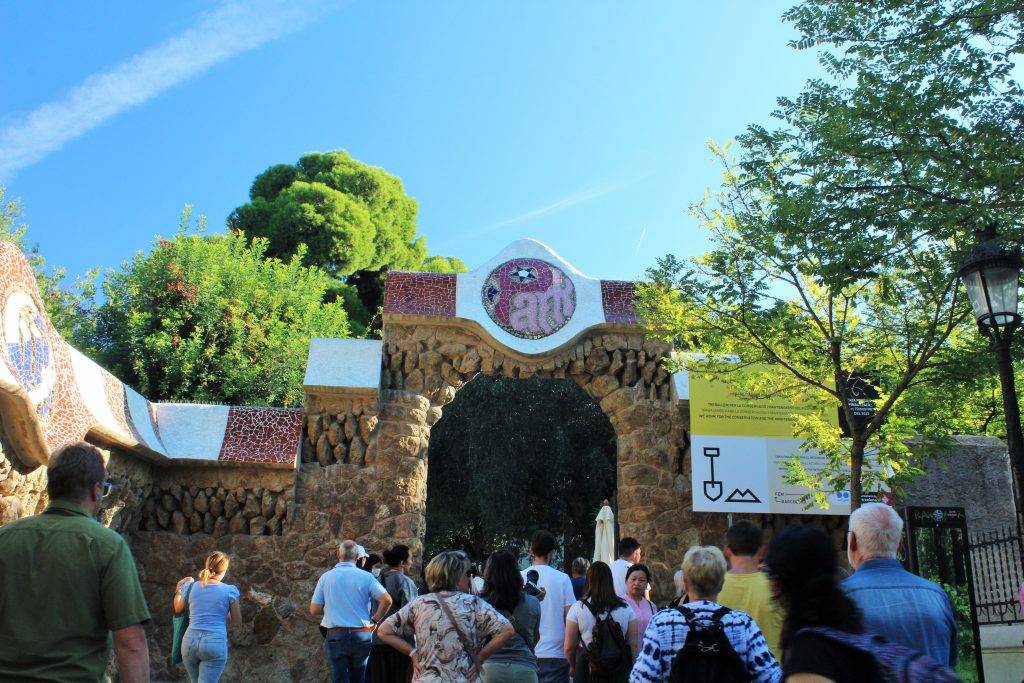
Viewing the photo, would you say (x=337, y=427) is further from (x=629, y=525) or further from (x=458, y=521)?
(x=458, y=521)

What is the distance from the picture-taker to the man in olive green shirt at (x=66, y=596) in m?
2.70

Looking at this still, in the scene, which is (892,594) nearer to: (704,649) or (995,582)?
(704,649)

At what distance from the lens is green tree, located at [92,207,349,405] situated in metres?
16.0

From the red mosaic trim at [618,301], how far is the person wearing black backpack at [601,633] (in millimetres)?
7058

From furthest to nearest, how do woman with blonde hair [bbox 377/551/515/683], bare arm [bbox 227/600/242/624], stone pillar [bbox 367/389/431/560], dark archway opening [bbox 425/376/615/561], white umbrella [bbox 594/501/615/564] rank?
dark archway opening [bbox 425/376/615/561], stone pillar [bbox 367/389/431/560], white umbrella [bbox 594/501/615/564], bare arm [bbox 227/600/242/624], woman with blonde hair [bbox 377/551/515/683]

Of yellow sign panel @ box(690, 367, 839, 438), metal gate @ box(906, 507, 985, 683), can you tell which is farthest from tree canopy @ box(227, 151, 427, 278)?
metal gate @ box(906, 507, 985, 683)

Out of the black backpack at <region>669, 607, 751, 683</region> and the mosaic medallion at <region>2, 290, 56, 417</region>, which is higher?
the mosaic medallion at <region>2, 290, 56, 417</region>

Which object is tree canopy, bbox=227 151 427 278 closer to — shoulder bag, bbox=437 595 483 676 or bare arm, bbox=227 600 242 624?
bare arm, bbox=227 600 242 624

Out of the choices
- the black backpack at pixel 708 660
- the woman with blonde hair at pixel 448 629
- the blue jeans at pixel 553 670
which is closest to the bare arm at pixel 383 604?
the blue jeans at pixel 553 670

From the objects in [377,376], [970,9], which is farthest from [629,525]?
[970,9]

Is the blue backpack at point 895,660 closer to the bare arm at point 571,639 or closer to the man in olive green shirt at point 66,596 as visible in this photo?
the man in olive green shirt at point 66,596

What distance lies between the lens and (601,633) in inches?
202

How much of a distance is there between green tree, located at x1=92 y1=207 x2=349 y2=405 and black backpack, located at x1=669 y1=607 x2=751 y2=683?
13835mm

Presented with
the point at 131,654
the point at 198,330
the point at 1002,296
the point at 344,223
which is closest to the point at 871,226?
the point at 1002,296
